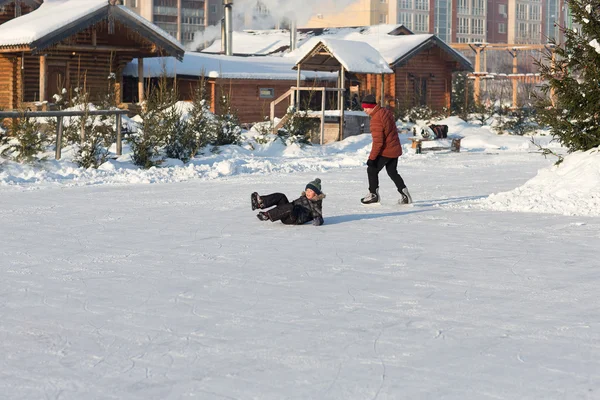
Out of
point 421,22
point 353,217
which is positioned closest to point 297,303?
point 353,217

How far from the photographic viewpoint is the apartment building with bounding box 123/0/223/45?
11162 centimetres

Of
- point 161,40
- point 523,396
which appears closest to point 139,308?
point 523,396

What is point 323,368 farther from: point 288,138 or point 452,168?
point 288,138

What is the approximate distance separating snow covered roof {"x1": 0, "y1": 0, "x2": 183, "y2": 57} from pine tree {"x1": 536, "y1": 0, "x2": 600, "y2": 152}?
1752cm

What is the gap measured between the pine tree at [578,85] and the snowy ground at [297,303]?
214 cm

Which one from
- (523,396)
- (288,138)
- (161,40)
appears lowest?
(523,396)

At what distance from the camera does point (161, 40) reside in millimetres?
30406

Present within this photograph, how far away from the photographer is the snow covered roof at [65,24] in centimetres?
2723

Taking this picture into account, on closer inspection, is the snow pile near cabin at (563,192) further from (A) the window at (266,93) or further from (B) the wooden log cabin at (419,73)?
(A) the window at (266,93)

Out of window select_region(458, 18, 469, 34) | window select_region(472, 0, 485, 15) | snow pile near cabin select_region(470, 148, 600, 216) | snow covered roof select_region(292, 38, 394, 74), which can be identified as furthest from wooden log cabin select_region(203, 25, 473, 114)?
window select_region(472, 0, 485, 15)

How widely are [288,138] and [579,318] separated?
19366 millimetres

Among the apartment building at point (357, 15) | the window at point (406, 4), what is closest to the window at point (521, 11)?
the window at point (406, 4)

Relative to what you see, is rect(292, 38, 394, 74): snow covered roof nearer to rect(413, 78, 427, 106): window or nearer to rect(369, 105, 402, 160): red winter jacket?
rect(413, 78, 427, 106): window

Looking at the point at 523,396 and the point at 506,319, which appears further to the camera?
the point at 506,319
